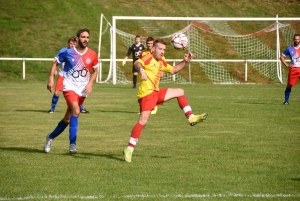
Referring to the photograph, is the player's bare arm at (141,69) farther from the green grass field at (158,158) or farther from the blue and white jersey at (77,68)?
the green grass field at (158,158)

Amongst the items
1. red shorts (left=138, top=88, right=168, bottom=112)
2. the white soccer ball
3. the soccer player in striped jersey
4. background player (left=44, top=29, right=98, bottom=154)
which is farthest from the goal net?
red shorts (left=138, top=88, right=168, bottom=112)

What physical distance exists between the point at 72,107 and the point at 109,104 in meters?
10.8

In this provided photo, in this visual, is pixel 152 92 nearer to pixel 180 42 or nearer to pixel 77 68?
pixel 77 68

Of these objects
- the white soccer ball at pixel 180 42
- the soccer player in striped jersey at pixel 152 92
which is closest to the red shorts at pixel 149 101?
the soccer player in striped jersey at pixel 152 92

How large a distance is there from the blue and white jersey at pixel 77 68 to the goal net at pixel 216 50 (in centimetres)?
2548

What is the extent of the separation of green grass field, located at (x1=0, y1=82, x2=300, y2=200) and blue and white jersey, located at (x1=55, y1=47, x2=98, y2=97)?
1.05 m

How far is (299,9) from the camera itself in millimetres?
50969

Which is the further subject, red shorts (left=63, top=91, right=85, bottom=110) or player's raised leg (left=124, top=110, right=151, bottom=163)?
red shorts (left=63, top=91, right=85, bottom=110)

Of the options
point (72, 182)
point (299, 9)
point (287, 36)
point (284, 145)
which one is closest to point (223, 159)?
point (284, 145)

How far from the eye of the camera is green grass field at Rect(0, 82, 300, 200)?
7641mm

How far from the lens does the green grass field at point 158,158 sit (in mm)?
7641

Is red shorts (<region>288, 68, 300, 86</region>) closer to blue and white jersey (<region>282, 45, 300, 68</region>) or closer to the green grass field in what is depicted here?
blue and white jersey (<region>282, 45, 300, 68</region>)

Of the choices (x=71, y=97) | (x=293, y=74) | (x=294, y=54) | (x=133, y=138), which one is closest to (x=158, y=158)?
(x=133, y=138)

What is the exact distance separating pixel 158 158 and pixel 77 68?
197 cm
